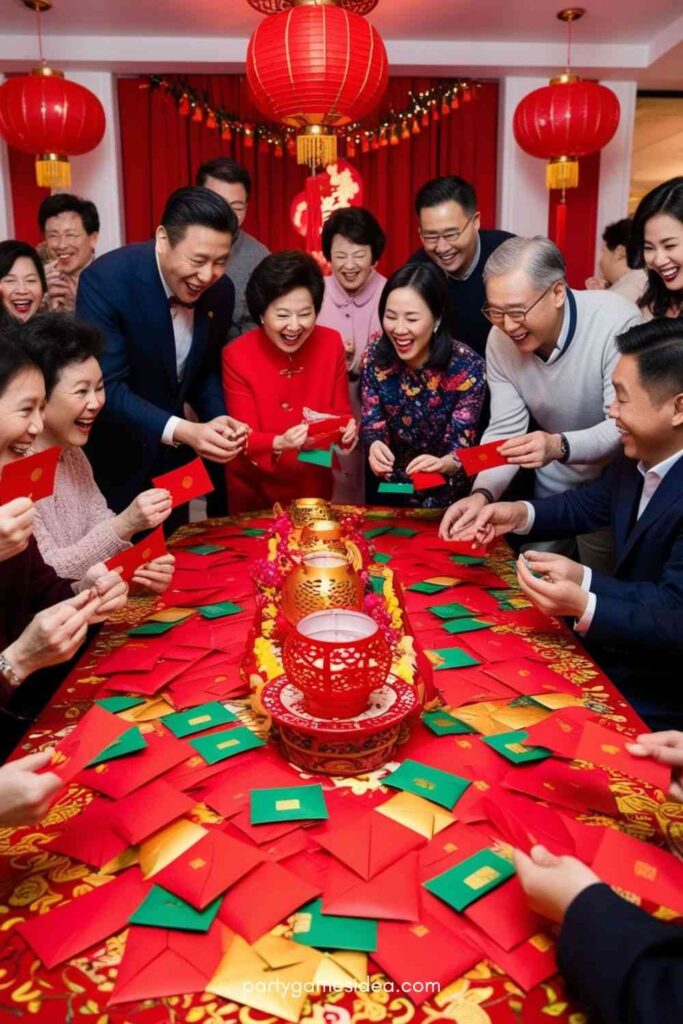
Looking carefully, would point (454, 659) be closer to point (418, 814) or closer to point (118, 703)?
point (418, 814)

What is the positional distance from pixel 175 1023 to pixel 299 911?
15cm

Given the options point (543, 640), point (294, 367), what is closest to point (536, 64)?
point (294, 367)

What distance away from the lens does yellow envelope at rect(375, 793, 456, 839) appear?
0.91m

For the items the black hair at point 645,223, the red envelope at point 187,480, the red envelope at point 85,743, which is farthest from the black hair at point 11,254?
the red envelope at point 85,743

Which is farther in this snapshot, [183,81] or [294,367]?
[183,81]

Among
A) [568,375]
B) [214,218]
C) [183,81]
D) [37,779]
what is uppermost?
[183,81]

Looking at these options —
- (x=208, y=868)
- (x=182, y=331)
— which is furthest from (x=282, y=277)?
(x=208, y=868)

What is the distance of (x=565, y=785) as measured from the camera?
39.3 inches

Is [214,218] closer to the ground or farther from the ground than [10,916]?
farther from the ground

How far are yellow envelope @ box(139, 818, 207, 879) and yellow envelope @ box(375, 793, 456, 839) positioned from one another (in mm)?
206

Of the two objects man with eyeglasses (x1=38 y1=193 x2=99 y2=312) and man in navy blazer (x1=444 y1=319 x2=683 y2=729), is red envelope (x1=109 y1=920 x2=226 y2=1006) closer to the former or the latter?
man in navy blazer (x1=444 y1=319 x2=683 y2=729)

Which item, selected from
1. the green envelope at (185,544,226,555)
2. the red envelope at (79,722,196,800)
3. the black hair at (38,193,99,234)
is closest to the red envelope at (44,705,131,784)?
the red envelope at (79,722,196,800)

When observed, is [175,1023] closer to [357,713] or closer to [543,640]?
[357,713]

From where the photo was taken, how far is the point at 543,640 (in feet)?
4.69
